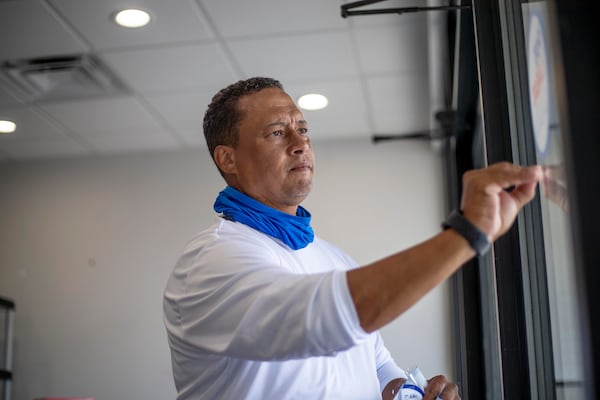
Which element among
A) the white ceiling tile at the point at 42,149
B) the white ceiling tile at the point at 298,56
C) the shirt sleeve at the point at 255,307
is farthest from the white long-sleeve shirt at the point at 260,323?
the white ceiling tile at the point at 42,149

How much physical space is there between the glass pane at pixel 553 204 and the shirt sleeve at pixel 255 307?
10.7 inches

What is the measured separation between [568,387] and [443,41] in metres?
2.28

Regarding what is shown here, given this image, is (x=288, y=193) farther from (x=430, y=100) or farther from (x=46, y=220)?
(x=46, y=220)

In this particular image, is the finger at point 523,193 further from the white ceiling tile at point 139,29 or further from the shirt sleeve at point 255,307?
the white ceiling tile at point 139,29

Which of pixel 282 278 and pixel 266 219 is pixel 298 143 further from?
pixel 282 278

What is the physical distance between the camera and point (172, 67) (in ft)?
11.3

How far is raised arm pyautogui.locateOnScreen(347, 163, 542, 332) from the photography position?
2.80ft

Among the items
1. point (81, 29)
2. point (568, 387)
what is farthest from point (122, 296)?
point (568, 387)

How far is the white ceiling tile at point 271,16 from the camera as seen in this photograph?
287 cm

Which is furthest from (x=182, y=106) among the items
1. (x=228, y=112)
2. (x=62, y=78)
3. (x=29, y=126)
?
(x=228, y=112)

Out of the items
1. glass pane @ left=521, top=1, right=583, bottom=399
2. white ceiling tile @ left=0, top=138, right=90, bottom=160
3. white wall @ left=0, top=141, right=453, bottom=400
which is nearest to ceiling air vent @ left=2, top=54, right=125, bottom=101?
white ceiling tile @ left=0, top=138, right=90, bottom=160

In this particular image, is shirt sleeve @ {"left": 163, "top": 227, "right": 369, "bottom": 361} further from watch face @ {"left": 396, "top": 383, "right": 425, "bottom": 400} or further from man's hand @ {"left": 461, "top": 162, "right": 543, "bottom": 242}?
watch face @ {"left": 396, "top": 383, "right": 425, "bottom": 400}

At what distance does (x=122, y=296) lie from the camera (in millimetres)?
4645

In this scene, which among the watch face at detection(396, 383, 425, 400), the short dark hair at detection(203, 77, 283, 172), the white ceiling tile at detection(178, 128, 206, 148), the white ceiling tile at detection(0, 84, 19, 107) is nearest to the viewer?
the watch face at detection(396, 383, 425, 400)
